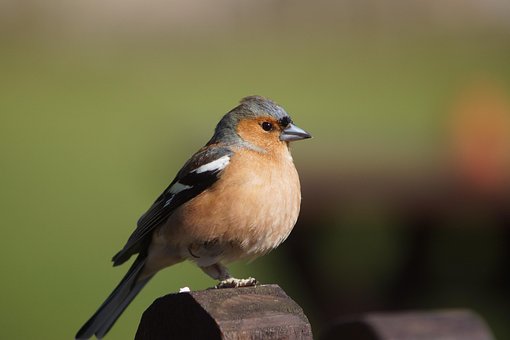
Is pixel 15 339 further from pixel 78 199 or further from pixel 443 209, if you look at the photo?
pixel 78 199

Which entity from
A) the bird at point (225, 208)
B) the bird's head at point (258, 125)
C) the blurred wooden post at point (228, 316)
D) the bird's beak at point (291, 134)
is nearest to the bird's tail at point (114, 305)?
the bird at point (225, 208)

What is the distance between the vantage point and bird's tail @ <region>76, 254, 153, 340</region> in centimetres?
381

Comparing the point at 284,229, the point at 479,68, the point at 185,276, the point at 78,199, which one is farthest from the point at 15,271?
the point at 479,68

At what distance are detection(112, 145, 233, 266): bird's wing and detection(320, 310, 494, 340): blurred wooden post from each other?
1.03m

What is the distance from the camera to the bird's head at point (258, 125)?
436cm

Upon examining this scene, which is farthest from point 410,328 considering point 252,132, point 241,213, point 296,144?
point 296,144

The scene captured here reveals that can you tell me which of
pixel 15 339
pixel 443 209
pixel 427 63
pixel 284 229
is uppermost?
pixel 284 229

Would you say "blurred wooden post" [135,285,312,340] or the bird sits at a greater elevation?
"blurred wooden post" [135,285,312,340]

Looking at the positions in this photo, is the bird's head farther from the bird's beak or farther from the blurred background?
the blurred background

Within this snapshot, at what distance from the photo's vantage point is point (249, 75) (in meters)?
22.1

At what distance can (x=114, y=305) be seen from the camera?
157 inches

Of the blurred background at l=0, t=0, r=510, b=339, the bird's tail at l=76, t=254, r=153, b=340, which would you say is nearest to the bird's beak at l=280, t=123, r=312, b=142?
the bird's tail at l=76, t=254, r=153, b=340

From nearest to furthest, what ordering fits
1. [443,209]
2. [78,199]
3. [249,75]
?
[443,209]
[78,199]
[249,75]

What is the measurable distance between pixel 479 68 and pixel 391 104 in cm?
370
